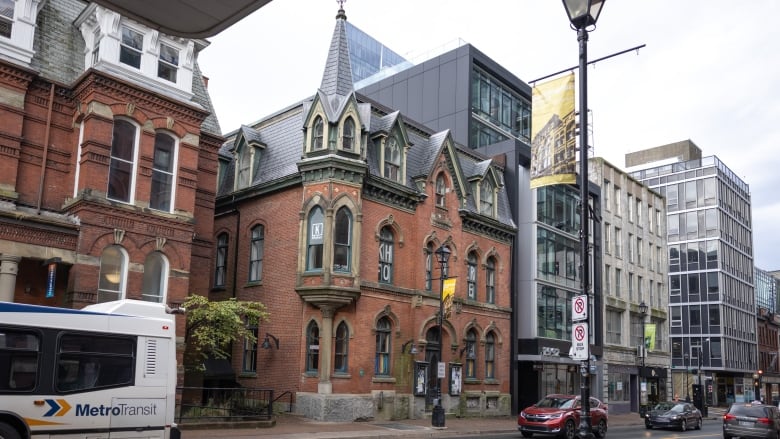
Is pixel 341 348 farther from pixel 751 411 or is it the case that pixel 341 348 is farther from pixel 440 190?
pixel 751 411

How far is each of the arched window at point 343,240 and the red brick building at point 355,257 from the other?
1.7 inches

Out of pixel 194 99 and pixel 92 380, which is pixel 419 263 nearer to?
pixel 194 99

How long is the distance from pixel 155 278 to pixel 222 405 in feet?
17.8

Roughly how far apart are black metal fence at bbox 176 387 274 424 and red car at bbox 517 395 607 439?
30.2 feet

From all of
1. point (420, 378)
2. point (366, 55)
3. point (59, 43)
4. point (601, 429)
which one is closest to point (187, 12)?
point (59, 43)

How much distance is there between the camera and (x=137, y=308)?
559 inches

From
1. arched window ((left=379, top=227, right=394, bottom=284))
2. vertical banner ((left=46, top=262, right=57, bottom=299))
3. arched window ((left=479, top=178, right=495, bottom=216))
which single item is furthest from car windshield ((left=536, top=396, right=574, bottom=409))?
vertical banner ((left=46, top=262, right=57, bottom=299))

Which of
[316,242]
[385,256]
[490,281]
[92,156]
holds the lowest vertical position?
[490,281]

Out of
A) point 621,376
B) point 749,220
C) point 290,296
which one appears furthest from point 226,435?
point 749,220

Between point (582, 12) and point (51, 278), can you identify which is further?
point (51, 278)

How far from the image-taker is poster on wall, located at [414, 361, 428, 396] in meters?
29.6

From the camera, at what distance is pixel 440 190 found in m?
32.9

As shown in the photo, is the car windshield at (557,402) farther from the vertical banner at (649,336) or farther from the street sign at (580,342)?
the vertical banner at (649,336)

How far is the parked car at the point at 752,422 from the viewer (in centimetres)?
2444
